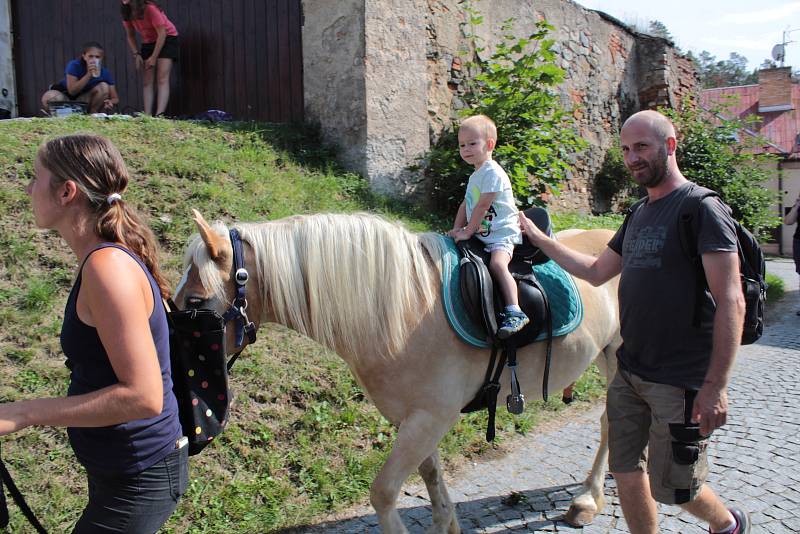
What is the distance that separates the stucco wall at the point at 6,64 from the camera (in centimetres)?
903

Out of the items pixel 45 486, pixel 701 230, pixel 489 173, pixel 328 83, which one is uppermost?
pixel 328 83

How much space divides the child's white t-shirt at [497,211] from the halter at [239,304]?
1262mm

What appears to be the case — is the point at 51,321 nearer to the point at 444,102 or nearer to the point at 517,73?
the point at 444,102

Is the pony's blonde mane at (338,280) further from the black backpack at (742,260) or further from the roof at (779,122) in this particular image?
the roof at (779,122)

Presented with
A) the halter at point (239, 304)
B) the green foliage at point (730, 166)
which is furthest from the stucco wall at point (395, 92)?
the green foliage at point (730, 166)

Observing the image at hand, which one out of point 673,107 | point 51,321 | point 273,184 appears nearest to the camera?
point 51,321

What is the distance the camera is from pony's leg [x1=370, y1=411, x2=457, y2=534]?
252 centimetres

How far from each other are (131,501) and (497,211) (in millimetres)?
2164

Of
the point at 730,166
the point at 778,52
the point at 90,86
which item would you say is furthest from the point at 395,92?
the point at 778,52

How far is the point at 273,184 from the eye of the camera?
19.7ft

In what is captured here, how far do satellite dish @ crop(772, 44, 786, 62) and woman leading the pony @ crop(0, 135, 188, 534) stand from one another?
39111 millimetres

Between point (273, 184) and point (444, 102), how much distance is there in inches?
127

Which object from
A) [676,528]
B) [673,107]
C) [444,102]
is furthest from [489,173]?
[673,107]

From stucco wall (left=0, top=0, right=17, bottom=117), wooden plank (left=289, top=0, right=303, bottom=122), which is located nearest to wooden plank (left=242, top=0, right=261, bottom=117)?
wooden plank (left=289, top=0, right=303, bottom=122)
